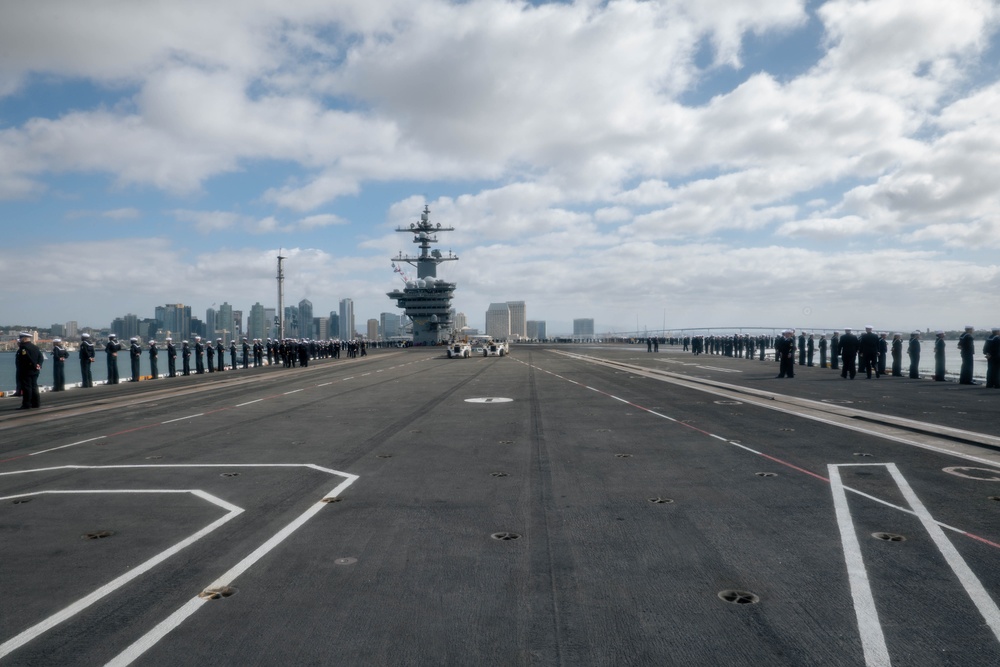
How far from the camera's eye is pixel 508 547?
235 inches

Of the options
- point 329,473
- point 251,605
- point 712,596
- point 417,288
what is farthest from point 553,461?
point 417,288

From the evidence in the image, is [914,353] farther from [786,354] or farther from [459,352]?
[459,352]

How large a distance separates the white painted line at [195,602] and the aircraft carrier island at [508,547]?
23 millimetres

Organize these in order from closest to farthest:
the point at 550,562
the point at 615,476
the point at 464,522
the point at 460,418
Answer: the point at 550,562 < the point at 464,522 < the point at 615,476 < the point at 460,418

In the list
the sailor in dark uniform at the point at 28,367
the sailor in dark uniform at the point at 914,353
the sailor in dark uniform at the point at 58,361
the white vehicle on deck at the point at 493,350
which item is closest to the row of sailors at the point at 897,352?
the sailor in dark uniform at the point at 914,353

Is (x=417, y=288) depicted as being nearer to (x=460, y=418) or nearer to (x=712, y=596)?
(x=460, y=418)

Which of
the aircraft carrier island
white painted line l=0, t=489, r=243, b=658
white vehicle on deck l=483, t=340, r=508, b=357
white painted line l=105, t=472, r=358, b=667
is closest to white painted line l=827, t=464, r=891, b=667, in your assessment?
the aircraft carrier island

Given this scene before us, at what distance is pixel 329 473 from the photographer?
9.34 meters

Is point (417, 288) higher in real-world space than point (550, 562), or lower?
higher

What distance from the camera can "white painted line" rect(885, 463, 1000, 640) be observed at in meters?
4.42

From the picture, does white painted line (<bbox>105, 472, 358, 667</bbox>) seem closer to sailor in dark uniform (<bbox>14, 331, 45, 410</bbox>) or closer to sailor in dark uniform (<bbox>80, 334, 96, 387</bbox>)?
sailor in dark uniform (<bbox>14, 331, 45, 410</bbox>)

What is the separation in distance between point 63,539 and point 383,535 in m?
3.15

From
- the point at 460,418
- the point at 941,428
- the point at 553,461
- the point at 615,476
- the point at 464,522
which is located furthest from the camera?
the point at 460,418

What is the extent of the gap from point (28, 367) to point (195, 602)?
18.5m
